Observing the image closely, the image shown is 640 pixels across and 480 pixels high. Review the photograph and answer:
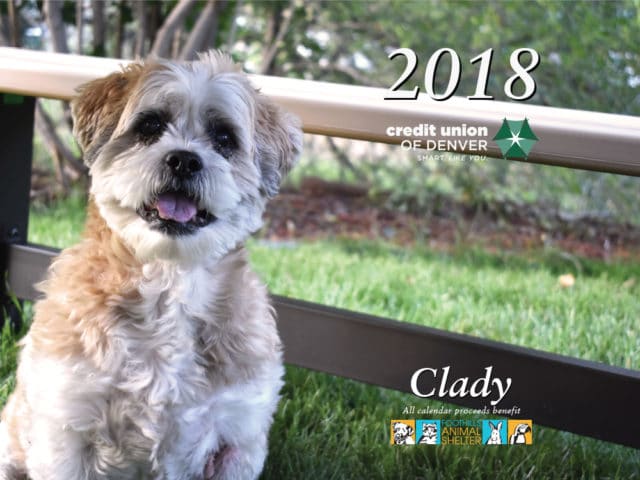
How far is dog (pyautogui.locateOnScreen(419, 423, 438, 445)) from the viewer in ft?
8.55

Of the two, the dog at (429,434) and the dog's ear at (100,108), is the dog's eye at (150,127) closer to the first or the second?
the dog's ear at (100,108)

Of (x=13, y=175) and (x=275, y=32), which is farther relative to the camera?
(x=275, y=32)

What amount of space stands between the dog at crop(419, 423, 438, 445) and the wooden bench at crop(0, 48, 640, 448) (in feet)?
0.42

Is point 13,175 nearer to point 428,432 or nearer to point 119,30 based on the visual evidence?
point 428,432

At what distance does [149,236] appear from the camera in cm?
190

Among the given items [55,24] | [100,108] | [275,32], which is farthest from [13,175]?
[275,32]

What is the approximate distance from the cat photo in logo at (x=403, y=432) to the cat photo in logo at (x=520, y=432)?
0.99ft

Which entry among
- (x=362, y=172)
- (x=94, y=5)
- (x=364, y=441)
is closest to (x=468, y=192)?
(x=362, y=172)

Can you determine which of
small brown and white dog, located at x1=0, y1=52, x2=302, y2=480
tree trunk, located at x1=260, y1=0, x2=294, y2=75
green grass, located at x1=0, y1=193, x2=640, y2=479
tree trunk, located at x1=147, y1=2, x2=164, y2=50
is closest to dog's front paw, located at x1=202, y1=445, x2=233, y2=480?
small brown and white dog, located at x1=0, y1=52, x2=302, y2=480

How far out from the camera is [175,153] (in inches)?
73.6

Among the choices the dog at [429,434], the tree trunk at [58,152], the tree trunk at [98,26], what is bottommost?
the dog at [429,434]

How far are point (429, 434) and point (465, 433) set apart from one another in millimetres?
114

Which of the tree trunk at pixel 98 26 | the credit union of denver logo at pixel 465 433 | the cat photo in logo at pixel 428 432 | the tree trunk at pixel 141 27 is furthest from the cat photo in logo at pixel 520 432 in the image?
the tree trunk at pixel 98 26

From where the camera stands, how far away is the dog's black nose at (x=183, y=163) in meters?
1.87
